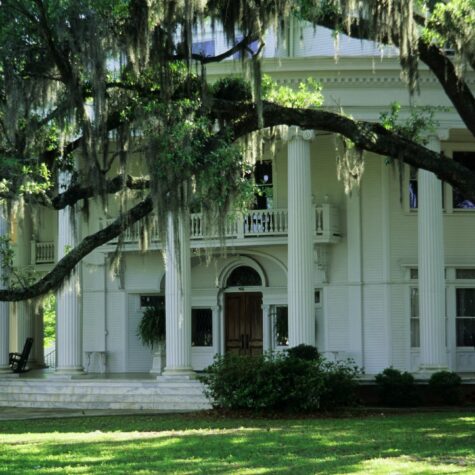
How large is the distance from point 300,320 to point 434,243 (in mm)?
3993

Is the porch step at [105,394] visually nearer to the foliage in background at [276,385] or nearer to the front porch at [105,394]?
the front porch at [105,394]

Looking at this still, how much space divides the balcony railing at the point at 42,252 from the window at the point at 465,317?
40.8ft

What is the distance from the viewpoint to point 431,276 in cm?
2677

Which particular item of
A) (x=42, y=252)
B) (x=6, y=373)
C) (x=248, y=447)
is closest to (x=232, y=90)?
(x=248, y=447)

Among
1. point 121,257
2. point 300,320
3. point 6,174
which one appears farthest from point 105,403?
point 6,174

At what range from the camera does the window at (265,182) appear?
101 ft

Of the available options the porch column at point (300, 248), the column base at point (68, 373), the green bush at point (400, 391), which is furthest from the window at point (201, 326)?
the green bush at point (400, 391)

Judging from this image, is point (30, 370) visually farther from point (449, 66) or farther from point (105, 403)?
point (449, 66)

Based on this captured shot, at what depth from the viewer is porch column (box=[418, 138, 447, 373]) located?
1049 inches

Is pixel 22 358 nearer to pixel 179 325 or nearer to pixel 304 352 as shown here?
pixel 179 325

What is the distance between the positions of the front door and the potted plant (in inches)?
78.7

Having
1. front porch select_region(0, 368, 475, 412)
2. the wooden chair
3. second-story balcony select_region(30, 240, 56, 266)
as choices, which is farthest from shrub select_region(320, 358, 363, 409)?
second-story balcony select_region(30, 240, 56, 266)

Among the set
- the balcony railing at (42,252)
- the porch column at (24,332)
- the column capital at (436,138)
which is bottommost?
the porch column at (24,332)

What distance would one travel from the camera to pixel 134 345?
1276 inches
